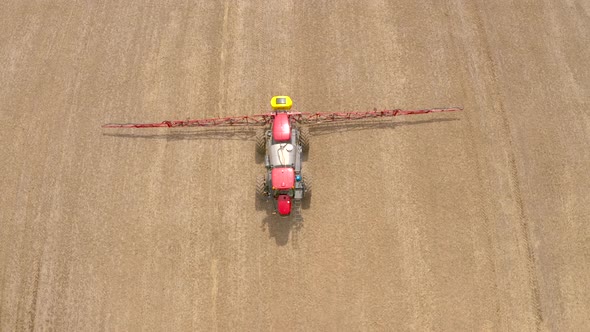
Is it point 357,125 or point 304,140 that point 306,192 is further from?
point 357,125

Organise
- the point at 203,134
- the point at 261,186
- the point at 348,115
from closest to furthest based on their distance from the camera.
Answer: the point at 261,186
the point at 348,115
the point at 203,134

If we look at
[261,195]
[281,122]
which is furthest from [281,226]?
[281,122]

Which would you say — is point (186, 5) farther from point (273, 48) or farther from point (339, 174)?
point (339, 174)

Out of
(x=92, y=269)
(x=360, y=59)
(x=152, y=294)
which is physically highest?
(x=360, y=59)

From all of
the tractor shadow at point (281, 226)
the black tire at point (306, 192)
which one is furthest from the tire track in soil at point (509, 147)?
the tractor shadow at point (281, 226)

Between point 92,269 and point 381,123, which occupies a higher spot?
point 381,123

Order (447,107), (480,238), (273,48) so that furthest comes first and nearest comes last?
(273,48)
(447,107)
(480,238)

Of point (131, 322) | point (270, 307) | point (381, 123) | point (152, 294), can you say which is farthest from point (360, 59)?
point (131, 322)
